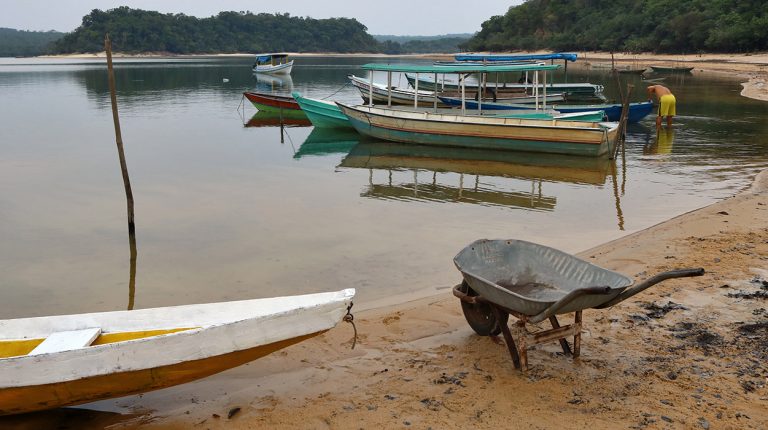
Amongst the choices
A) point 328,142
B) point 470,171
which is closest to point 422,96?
point 328,142

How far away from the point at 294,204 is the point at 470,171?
17.3 ft

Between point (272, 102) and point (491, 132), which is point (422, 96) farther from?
point (272, 102)

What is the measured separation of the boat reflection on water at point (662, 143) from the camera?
60.6ft

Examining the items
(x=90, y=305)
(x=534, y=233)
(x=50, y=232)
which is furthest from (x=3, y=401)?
(x=534, y=233)

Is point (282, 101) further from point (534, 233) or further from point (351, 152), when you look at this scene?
point (534, 233)

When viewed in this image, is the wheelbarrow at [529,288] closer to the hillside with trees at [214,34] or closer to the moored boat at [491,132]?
the moored boat at [491,132]

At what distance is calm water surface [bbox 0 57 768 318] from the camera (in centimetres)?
881

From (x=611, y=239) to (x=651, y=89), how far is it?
13.9 metres

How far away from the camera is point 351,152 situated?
64.9 ft

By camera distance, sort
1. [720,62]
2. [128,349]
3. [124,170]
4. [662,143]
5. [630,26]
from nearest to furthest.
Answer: [128,349]
[124,170]
[662,143]
[720,62]
[630,26]

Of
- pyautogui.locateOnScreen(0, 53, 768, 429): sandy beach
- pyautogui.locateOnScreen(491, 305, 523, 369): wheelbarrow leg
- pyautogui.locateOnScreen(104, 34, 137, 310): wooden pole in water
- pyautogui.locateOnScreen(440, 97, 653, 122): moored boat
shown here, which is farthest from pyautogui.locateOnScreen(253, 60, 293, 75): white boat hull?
pyautogui.locateOnScreen(491, 305, 523, 369): wheelbarrow leg

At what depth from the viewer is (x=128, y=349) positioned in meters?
4.56

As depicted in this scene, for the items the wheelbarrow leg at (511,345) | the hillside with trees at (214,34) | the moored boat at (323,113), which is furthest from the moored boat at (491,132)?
the hillside with trees at (214,34)

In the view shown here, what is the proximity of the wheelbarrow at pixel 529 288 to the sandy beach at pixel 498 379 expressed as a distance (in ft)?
0.83
